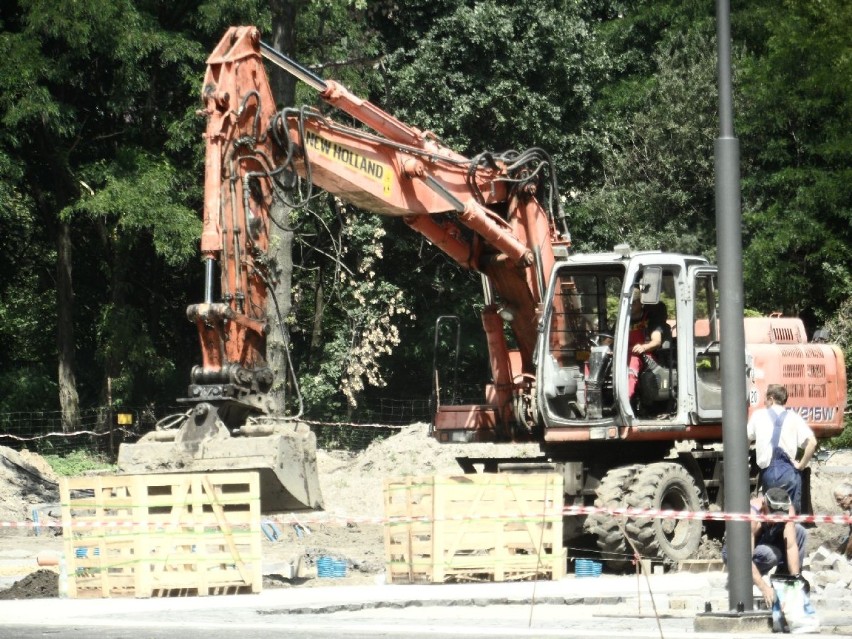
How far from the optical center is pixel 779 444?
43.5ft

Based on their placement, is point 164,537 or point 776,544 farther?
point 164,537

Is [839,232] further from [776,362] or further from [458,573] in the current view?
[458,573]

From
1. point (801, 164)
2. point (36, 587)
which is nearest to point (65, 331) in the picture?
point (801, 164)

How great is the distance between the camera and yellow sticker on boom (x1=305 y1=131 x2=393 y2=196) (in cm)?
1656

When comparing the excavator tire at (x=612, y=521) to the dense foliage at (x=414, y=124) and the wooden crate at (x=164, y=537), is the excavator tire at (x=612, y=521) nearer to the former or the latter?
the wooden crate at (x=164, y=537)

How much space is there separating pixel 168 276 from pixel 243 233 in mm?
23949

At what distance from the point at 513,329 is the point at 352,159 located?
323 cm

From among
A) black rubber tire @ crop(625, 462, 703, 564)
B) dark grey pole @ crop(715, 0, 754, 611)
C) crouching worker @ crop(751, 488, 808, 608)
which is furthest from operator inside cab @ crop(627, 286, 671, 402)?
dark grey pole @ crop(715, 0, 754, 611)

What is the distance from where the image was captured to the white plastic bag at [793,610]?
1114 cm

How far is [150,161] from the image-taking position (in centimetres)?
3303

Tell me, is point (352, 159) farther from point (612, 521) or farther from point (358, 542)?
point (358, 542)

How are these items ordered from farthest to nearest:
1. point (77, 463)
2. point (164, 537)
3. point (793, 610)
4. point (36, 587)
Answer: point (77, 463)
point (36, 587)
point (164, 537)
point (793, 610)

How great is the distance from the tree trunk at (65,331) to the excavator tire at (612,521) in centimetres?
1974

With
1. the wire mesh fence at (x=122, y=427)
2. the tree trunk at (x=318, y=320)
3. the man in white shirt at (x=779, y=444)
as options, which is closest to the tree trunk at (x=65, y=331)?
the wire mesh fence at (x=122, y=427)
